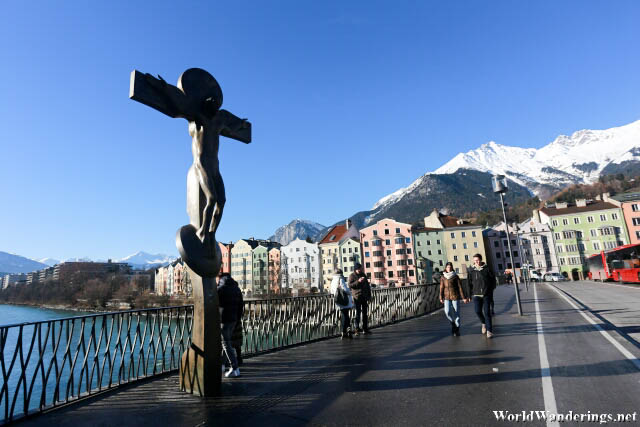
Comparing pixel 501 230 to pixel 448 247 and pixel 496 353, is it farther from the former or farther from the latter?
pixel 496 353

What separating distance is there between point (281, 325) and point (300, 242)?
75.3 meters

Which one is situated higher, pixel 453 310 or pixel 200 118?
pixel 200 118

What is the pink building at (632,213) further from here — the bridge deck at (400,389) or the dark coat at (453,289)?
the dark coat at (453,289)

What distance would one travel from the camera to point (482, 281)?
318 inches

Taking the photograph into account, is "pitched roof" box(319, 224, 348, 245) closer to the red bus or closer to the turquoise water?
the red bus

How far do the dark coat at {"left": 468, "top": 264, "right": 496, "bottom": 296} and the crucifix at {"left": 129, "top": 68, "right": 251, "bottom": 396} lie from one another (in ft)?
20.7

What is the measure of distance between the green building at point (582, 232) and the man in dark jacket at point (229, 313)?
8347 cm

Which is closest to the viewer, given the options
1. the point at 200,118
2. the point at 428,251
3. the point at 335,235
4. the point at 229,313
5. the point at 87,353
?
the point at 87,353

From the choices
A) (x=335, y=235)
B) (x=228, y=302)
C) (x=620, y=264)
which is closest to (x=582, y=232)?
(x=620, y=264)

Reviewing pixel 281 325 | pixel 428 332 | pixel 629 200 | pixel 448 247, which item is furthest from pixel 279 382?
pixel 629 200

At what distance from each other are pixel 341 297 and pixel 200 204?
494 cm

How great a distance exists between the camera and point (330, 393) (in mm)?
4273

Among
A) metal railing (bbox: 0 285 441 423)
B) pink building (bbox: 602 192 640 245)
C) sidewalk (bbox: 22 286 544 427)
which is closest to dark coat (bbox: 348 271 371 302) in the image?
metal railing (bbox: 0 285 441 423)

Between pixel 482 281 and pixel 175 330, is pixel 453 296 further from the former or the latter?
pixel 175 330
